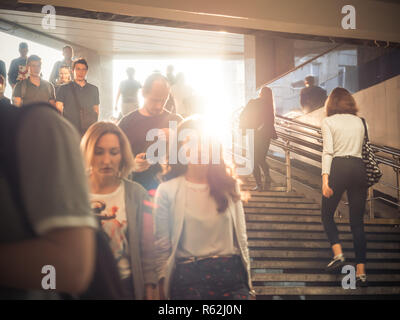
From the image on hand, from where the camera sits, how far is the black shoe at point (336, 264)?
11.2ft

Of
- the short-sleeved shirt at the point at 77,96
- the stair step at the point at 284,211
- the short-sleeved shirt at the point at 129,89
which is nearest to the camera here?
the short-sleeved shirt at the point at 129,89

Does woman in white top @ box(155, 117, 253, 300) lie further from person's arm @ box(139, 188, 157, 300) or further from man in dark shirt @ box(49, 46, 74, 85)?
man in dark shirt @ box(49, 46, 74, 85)

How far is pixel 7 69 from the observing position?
9.98 feet

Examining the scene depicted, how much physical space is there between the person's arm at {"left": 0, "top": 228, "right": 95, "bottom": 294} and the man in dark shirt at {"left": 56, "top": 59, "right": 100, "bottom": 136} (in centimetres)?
255

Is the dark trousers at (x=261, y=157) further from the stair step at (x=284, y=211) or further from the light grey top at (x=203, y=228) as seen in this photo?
the light grey top at (x=203, y=228)

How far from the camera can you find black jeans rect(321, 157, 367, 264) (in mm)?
3480

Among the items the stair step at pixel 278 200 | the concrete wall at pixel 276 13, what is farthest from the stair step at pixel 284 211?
the concrete wall at pixel 276 13

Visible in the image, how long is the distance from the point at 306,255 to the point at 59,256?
3.09m

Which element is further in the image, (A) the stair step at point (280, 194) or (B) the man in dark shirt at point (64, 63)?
(A) the stair step at point (280, 194)

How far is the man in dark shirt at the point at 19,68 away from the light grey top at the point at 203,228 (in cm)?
149

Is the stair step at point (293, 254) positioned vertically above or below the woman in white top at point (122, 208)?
below

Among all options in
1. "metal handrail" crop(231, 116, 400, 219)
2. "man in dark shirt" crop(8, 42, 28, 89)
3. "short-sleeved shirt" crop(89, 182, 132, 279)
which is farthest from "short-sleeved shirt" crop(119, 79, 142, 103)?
"metal handrail" crop(231, 116, 400, 219)

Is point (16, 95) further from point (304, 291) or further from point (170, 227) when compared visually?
point (304, 291)

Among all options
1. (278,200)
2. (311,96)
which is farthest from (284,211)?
(311,96)
